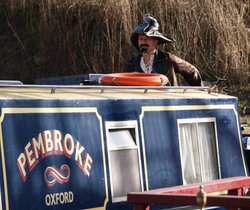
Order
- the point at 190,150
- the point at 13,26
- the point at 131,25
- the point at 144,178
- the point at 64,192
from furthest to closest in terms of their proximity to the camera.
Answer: the point at 13,26
the point at 131,25
the point at 190,150
the point at 144,178
the point at 64,192

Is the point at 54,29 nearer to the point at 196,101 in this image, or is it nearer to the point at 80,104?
the point at 196,101

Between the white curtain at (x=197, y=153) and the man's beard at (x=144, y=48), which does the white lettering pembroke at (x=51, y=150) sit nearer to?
the white curtain at (x=197, y=153)

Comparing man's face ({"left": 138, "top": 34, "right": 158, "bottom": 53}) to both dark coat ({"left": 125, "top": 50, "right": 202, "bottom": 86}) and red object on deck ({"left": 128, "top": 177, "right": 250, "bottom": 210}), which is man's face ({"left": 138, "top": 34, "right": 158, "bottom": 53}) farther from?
red object on deck ({"left": 128, "top": 177, "right": 250, "bottom": 210})

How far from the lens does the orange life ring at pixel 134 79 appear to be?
8383 millimetres

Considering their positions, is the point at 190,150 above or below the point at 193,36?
below

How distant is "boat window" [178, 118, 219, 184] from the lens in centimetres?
857

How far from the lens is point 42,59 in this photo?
46.3 feet

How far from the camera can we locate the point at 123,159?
7805mm

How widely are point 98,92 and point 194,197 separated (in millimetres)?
2640

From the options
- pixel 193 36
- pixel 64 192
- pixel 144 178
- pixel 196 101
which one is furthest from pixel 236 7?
pixel 64 192

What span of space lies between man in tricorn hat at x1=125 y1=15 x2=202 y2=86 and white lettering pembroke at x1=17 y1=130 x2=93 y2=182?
2.27 m

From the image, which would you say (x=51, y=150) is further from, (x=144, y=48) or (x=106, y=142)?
(x=144, y=48)

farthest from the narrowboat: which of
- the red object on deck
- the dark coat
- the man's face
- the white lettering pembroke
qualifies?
the red object on deck

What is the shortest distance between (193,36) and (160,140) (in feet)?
19.5
